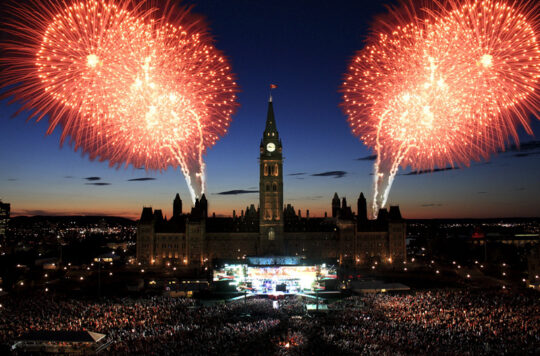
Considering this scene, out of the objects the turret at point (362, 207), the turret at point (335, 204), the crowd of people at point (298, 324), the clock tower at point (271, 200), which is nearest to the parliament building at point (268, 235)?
the clock tower at point (271, 200)

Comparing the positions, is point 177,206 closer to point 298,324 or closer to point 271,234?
point 271,234

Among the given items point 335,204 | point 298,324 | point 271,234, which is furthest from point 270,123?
point 298,324

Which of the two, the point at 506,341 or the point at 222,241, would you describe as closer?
the point at 506,341

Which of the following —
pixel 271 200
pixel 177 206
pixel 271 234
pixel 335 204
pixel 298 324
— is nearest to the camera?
pixel 298 324

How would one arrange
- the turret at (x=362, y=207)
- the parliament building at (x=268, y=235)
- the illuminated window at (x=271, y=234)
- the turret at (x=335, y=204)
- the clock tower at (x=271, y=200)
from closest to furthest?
the parliament building at (x=268, y=235), the clock tower at (x=271, y=200), the illuminated window at (x=271, y=234), the turret at (x=362, y=207), the turret at (x=335, y=204)

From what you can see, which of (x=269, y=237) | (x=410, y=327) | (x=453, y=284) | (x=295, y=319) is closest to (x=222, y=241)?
(x=269, y=237)

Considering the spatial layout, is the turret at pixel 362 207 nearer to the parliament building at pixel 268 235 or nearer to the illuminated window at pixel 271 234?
the parliament building at pixel 268 235

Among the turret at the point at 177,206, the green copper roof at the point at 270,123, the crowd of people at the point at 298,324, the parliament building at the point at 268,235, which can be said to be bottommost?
the crowd of people at the point at 298,324

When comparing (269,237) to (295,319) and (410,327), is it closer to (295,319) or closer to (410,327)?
(295,319)
